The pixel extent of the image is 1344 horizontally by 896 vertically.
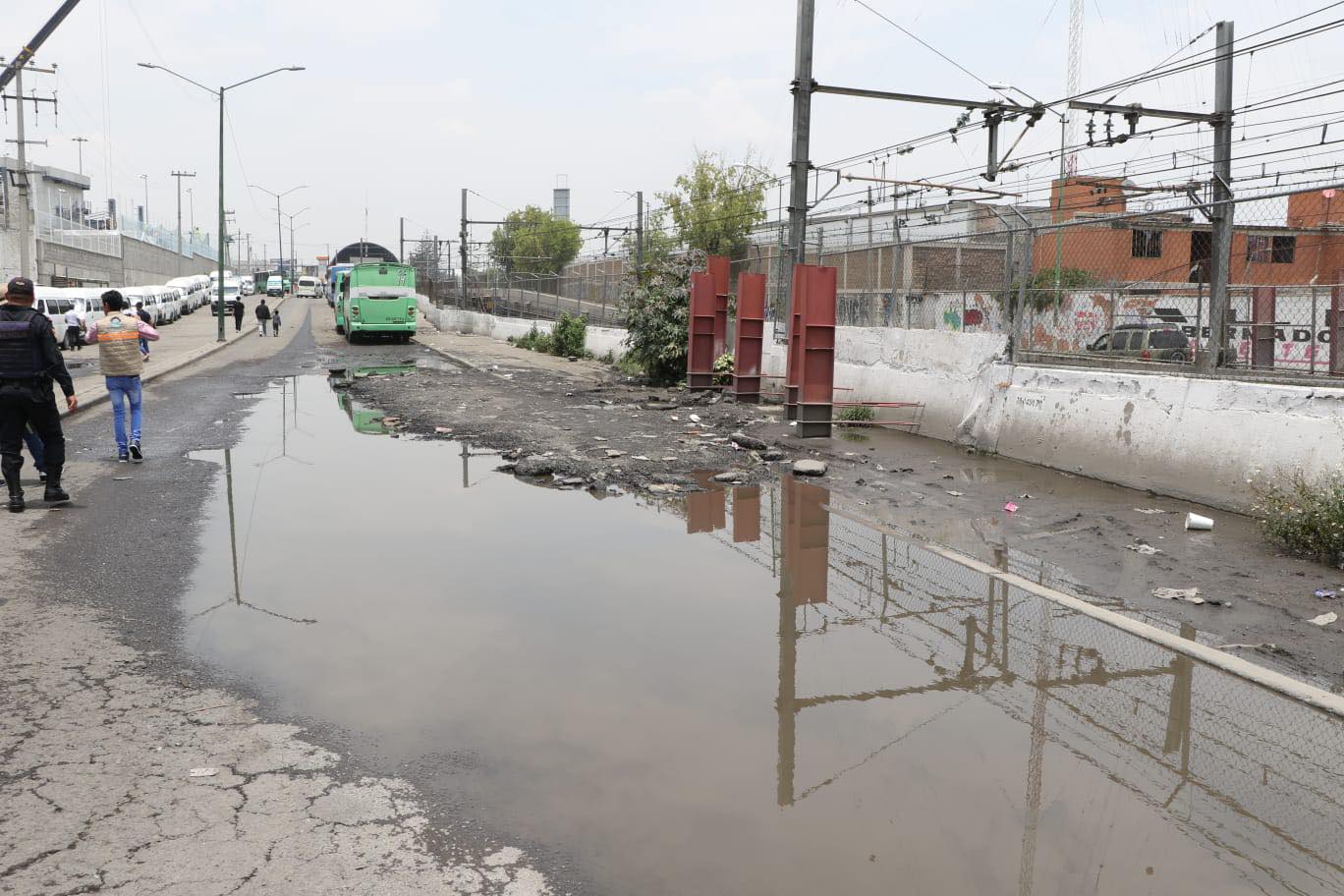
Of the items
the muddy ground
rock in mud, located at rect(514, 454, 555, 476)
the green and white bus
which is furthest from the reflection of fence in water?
the green and white bus

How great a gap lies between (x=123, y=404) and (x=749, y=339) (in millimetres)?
11175

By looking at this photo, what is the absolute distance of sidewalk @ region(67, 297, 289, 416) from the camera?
63.9ft

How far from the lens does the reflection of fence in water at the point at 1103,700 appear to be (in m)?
3.86

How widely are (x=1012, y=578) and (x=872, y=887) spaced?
13.8 feet

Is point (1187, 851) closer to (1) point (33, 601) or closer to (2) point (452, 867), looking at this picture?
(2) point (452, 867)

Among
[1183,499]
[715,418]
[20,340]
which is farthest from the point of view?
[715,418]

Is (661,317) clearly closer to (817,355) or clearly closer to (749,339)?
(749,339)

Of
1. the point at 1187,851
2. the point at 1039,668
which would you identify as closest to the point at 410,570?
the point at 1039,668

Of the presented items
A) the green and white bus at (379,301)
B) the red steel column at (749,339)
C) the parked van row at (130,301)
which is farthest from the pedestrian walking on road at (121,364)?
the green and white bus at (379,301)

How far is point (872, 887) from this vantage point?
335 cm

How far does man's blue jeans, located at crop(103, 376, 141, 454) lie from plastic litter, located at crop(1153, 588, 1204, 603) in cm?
1033

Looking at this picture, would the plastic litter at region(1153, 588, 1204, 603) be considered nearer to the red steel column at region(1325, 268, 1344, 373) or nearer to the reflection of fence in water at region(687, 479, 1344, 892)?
the reflection of fence in water at region(687, 479, 1344, 892)

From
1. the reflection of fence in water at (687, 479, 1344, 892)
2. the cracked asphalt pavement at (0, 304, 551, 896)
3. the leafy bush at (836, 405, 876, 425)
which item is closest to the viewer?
the cracked asphalt pavement at (0, 304, 551, 896)

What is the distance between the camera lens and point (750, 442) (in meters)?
13.5
